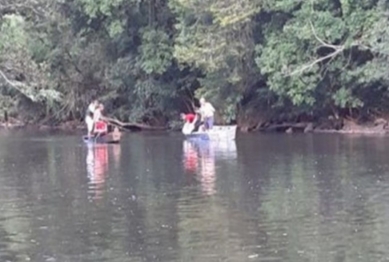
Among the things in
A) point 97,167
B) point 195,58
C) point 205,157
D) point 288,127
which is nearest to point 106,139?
point 195,58

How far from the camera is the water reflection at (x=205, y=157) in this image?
29.5 metres

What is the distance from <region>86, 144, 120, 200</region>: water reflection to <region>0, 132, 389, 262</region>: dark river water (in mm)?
43

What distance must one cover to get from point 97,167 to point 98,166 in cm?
34

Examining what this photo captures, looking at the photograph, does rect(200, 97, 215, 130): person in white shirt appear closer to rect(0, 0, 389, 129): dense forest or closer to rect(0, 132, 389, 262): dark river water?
rect(0, 0, 389, 129): dense forest

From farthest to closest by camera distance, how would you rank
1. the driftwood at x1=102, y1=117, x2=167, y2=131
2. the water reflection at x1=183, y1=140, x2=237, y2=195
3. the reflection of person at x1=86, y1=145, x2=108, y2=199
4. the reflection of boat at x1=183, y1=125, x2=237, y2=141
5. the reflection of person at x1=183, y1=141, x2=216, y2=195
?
the driftwood at x1=102, y1=117, x2=167, y2=131 < the reflection of boat at x1=183, y1=125, x2=237, y2=141 < the water reflection at x1=183, y1=140, x2=237, y2=195 < the reflection of person at x1=183, y1=141, x2=216, y2=195 < the reflection of person at x1=86, y1=145, x2=108, y2=199

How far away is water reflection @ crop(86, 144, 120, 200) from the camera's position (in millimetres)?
27906

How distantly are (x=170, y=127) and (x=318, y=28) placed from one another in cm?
1255

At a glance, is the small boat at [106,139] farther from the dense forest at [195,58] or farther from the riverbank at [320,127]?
the riverbank at [320,127]

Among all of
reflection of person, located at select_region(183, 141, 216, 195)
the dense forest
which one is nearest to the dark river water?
reflection of person, located at select_region(183, 141, 216, 195)

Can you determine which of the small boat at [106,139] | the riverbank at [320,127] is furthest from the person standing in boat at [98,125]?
the riverbank at [320,127]

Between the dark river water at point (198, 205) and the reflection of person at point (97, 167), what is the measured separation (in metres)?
0.04

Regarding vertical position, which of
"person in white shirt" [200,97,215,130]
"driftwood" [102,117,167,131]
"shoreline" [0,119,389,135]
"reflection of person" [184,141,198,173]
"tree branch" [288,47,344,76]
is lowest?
"reflection of person" [184,141,198,173]

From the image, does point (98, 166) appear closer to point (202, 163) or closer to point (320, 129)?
point (202, 163)

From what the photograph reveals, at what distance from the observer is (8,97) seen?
68188 mm
